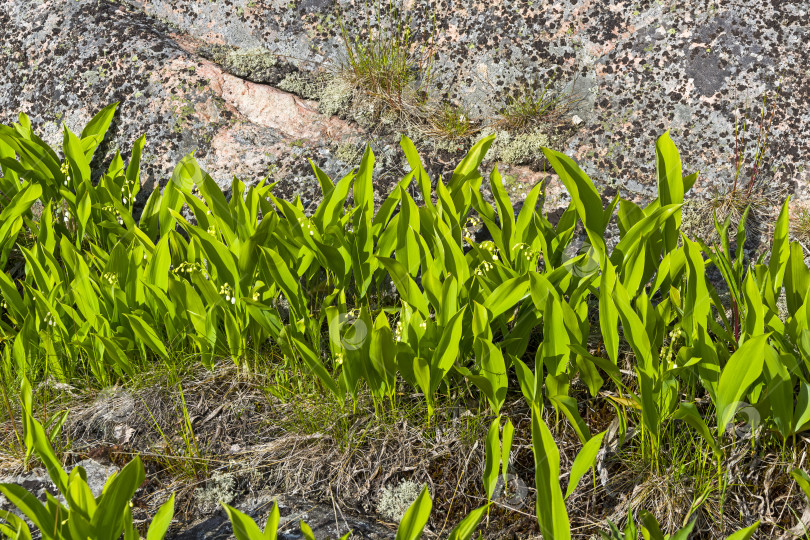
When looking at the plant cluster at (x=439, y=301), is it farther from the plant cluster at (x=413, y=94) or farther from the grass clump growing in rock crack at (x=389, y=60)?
the grass clump growing in rock crack at (x=389, y=60)

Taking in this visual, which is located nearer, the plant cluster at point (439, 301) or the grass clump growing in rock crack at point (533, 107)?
the plant cluster at point (439, 301)

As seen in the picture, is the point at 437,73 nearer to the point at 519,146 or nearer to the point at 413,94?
the point at 413,94

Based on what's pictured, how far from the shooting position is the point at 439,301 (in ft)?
7.16

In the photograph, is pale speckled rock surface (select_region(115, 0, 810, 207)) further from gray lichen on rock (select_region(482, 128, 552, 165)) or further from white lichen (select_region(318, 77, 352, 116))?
white lichen (select_region(318, 77, 352, 116))

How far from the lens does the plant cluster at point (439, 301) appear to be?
203 centimetres

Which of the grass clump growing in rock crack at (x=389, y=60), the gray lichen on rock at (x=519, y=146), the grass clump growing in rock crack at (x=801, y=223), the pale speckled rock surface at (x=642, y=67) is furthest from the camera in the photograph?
the grass clump growing in rock crack at (x=389, y=60)

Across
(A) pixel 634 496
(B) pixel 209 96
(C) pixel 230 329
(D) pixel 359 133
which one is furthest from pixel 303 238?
(A) pixel 634 496

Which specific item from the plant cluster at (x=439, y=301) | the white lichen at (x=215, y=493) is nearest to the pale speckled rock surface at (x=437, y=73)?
the plant cluster at (x=439, y=301)

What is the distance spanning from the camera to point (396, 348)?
210cm

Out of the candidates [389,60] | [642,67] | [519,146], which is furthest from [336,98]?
[642,67]

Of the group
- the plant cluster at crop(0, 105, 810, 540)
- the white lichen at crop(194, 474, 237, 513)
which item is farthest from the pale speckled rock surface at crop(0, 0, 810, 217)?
the white lichen at crop(194, 474, 237, 513)

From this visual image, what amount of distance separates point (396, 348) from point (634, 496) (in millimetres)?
802

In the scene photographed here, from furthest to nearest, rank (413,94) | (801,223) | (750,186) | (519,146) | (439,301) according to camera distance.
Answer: (413,94) → (519,146) → (750,186) → (801,223) → (439,301)

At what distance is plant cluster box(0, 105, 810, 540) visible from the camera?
203 centimetres
